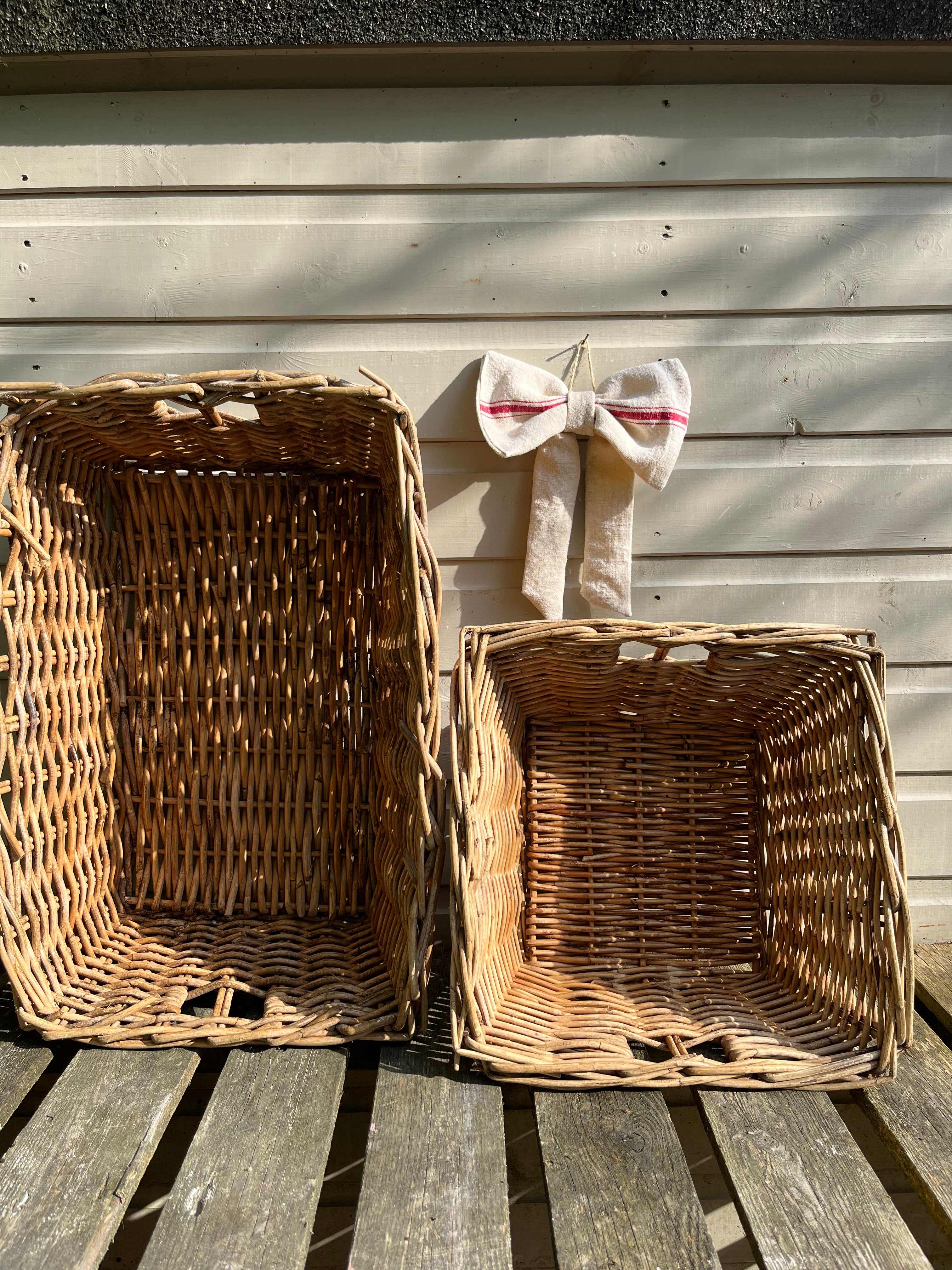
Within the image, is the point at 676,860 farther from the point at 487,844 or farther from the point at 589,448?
the point at 589,448

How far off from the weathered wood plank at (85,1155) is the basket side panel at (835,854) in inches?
33.9

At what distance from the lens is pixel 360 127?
1.36 meters

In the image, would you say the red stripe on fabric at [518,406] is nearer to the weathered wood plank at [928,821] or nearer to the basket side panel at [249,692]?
the basket side panel at [249,692]

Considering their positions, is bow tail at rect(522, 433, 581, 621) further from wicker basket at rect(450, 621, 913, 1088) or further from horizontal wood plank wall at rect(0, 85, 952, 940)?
wicker basket at rect(450, 621, 913, 1088)

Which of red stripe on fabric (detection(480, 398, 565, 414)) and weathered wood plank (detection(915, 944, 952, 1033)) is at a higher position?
red stripe on fabric (detection(480, 398, 565, 414))

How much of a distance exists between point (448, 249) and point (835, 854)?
112 cm

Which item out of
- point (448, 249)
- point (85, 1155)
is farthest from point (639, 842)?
point (448, 249)

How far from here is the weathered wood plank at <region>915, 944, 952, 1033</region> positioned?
125 centimetres

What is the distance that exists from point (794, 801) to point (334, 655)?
0.77 m

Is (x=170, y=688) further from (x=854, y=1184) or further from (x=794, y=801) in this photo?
(x=854, y=1184)

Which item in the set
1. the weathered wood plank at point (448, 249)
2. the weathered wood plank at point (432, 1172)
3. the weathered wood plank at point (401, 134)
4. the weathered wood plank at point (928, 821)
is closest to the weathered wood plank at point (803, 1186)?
the weathered wood plank at point (432, 1172)

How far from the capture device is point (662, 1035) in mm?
1085

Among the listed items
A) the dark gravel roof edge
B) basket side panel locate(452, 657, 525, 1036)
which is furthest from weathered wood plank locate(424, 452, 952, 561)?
the dark gravel roof edge

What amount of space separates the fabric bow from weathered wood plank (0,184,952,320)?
152 millimetres
